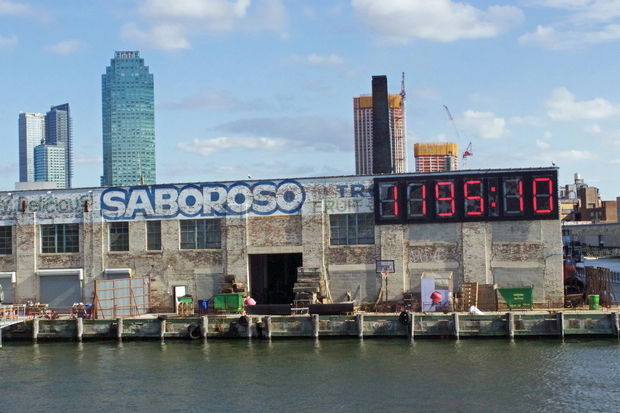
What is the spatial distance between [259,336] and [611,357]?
19777mm

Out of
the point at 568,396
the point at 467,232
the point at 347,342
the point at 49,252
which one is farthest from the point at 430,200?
the point at 49,252

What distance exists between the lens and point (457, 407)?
3022 cm

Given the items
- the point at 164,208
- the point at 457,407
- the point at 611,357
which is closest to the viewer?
the point at 457,407

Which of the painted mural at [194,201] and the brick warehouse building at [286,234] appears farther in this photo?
the painted mural at [194,201]

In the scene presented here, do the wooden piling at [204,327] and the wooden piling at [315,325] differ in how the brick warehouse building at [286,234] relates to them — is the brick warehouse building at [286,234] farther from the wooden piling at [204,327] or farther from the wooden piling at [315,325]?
the wooden piling at [204,327]

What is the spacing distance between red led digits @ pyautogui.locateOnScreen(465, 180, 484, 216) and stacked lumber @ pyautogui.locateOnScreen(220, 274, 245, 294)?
1573cm

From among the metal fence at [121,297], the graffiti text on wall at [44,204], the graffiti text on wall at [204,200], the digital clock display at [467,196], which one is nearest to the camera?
the digital clock display at [467,196]

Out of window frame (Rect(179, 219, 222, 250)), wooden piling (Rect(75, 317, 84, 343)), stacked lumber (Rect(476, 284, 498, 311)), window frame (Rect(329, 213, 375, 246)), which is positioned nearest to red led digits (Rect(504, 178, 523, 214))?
stacked lumber (Rect(476, 284, 498, 311))

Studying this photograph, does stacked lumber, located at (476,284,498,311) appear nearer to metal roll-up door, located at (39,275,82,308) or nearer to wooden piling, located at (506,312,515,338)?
wooden piling, located at (506,312,515,338)

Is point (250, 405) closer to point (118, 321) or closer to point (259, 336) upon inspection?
point (259, 336)

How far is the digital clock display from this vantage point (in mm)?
49844

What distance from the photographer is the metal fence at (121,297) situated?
165ft

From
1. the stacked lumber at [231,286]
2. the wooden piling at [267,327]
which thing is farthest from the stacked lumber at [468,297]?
the stacked lumber at [231,286]

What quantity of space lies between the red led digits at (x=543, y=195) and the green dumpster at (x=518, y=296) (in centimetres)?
523
